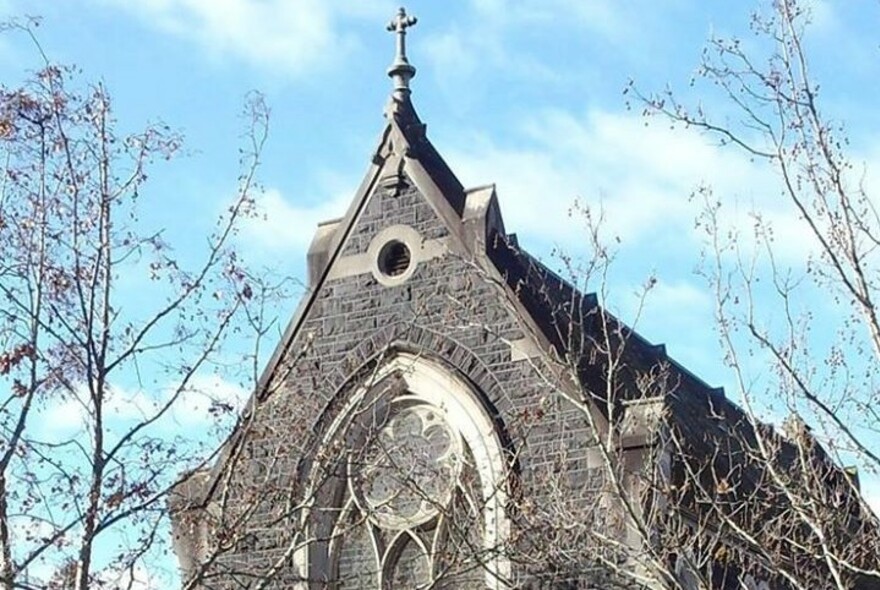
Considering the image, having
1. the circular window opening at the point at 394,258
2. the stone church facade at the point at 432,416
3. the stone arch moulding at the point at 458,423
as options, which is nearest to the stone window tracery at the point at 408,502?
the stone church facade at the point at 432,416

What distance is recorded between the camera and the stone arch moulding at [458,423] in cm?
1688

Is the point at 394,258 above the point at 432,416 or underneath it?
above

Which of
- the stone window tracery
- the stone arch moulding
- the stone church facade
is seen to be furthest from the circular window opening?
the stone window tracery

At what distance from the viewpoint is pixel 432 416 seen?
18125 millimetres

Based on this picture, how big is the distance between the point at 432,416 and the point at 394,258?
1.94 m

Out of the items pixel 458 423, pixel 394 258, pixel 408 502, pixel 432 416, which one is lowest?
pixel 408 502

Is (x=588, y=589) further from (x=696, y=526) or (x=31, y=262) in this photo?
(x=31, y=262)

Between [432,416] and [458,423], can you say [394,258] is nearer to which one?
[432,416]

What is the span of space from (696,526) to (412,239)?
4518 mm

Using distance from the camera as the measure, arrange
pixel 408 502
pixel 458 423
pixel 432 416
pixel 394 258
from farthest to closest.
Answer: pixel 394 258, pixel 432 416, pixel 408 502, pixel 458 423

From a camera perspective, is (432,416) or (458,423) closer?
(458,423)

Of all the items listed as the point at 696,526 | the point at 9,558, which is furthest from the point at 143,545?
the point at 696,526

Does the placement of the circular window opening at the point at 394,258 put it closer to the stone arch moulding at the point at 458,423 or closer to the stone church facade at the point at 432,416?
the stone church facade at the point at 432,416

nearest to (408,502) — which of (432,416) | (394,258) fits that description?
(432,416)
